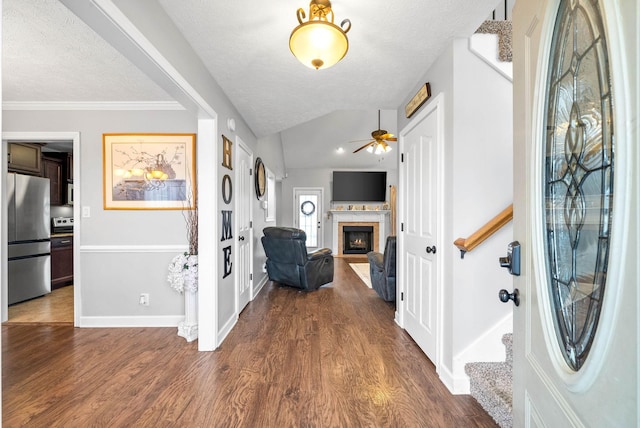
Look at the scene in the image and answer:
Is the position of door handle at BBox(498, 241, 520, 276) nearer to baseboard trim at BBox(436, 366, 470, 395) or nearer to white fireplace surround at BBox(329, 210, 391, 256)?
baseboard trim at BBox(436, 366, 470, 395)

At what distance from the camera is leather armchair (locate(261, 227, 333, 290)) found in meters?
4.34

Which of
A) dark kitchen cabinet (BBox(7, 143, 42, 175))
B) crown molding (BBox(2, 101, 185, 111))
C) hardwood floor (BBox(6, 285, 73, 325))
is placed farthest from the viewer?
dark kitchen cabinet (BBox(7, 143, 42, 175))

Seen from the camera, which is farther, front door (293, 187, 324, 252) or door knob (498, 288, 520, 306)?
front door (293, 187, 324, 252)

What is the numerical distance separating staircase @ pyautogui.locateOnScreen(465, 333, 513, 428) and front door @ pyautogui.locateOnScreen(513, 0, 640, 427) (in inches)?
29.8

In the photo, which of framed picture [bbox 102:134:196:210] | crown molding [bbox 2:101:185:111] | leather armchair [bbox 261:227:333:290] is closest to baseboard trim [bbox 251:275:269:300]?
leather armchair [bbox 261:227:333:290]

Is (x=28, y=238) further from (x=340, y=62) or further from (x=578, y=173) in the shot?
(x=578, y=173)

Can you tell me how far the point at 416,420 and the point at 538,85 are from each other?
1.73 meters

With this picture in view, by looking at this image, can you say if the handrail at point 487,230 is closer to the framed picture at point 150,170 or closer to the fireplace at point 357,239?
the framed picture at point 150,170

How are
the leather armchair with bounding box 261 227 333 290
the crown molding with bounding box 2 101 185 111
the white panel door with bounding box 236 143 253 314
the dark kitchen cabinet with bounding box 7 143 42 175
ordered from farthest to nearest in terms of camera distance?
the leather armchair with bounding box 261 227 333 290 → the dark kitchen cabinet with bounding box 7 143 42 175 → the white panel door with bounding box 236 143 253 314 → the crown molding with bounding box 2 101 185 111

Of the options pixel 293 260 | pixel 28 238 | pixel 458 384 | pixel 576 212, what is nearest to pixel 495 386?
pixel 458 384

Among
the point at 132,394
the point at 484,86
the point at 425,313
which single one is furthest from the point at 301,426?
the point at 484,86

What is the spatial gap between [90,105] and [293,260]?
2.94m

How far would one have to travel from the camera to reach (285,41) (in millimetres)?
2045

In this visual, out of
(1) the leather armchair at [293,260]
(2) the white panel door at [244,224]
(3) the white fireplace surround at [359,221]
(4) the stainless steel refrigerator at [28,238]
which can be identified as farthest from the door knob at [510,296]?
(3) the white fireplace surround at [359,221]
